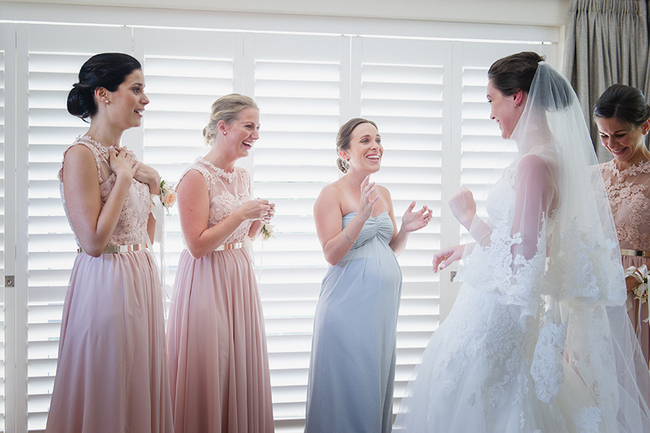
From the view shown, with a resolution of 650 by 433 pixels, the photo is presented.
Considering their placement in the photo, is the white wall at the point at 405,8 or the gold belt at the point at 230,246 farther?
the white wall at the point at 405,8

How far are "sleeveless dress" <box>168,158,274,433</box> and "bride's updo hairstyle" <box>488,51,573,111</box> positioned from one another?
1.23 m

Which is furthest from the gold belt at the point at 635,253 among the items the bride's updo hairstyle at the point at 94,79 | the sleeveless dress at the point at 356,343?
the bride's updo hairstyle at the point at 94,79

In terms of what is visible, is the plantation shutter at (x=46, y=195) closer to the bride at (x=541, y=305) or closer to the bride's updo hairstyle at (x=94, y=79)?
the bride's updo hairstyle at (x=94, y=79)

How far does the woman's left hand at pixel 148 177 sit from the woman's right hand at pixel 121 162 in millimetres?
45

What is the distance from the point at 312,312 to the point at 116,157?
138 cm

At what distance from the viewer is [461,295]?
177cm

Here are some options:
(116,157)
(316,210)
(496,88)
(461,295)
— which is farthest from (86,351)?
(496,88)

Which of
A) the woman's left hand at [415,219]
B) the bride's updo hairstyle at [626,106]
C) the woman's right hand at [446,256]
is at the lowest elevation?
the woman's right hand at [446,256]

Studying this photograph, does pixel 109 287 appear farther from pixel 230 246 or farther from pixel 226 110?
pixel 226 110

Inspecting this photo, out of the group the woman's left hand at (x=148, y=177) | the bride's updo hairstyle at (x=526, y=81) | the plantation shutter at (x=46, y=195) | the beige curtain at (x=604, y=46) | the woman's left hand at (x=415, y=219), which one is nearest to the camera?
the bride's updo hairstyle at (x=526, y=81)

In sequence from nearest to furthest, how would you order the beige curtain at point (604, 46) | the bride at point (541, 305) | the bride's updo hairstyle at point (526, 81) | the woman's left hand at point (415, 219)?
1. the bride at point (541, 305)
2. the bride's updo hairstyle at point (526, 81)
3. the woman's left hand at point (415, 219)
4. the beige curtain at point (604, 46)

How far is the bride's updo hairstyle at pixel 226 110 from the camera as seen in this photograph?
7.18 feet

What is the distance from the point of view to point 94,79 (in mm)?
1805

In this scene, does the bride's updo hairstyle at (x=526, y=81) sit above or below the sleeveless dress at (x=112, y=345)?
above
